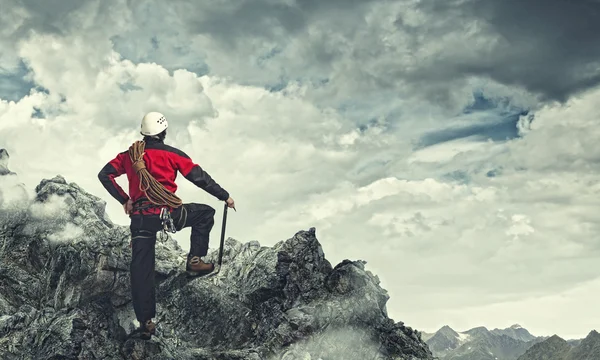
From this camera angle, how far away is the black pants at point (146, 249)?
73.9 feet

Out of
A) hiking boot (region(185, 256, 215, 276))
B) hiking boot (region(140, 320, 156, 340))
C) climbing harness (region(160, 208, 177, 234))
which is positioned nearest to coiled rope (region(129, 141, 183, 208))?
climbing harness (region(160, 208, 177, 234))

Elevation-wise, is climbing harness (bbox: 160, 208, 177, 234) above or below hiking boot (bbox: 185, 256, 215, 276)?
above

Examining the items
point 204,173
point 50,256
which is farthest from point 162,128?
Answer: point 50,256

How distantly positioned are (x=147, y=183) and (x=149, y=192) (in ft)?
1.22

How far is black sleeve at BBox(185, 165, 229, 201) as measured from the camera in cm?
2216

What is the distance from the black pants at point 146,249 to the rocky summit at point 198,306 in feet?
7.60

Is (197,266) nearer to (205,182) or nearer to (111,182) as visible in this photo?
(205,182)

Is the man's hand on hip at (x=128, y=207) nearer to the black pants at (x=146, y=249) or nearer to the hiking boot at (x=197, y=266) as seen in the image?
the black pants at (x=146, y=249)

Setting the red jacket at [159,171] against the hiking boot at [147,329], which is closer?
the red jacket at [159,171]

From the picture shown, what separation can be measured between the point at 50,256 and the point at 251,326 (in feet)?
36.1

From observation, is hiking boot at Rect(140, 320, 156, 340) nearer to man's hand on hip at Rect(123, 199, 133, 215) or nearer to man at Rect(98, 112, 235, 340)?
man at Rect(98, 112, 235, 340)

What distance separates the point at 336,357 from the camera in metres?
25.6

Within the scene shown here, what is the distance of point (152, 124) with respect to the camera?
73.1 feet

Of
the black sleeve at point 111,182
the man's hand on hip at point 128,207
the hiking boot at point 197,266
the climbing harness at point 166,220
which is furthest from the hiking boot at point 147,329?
the black sleeve at point 111,182
